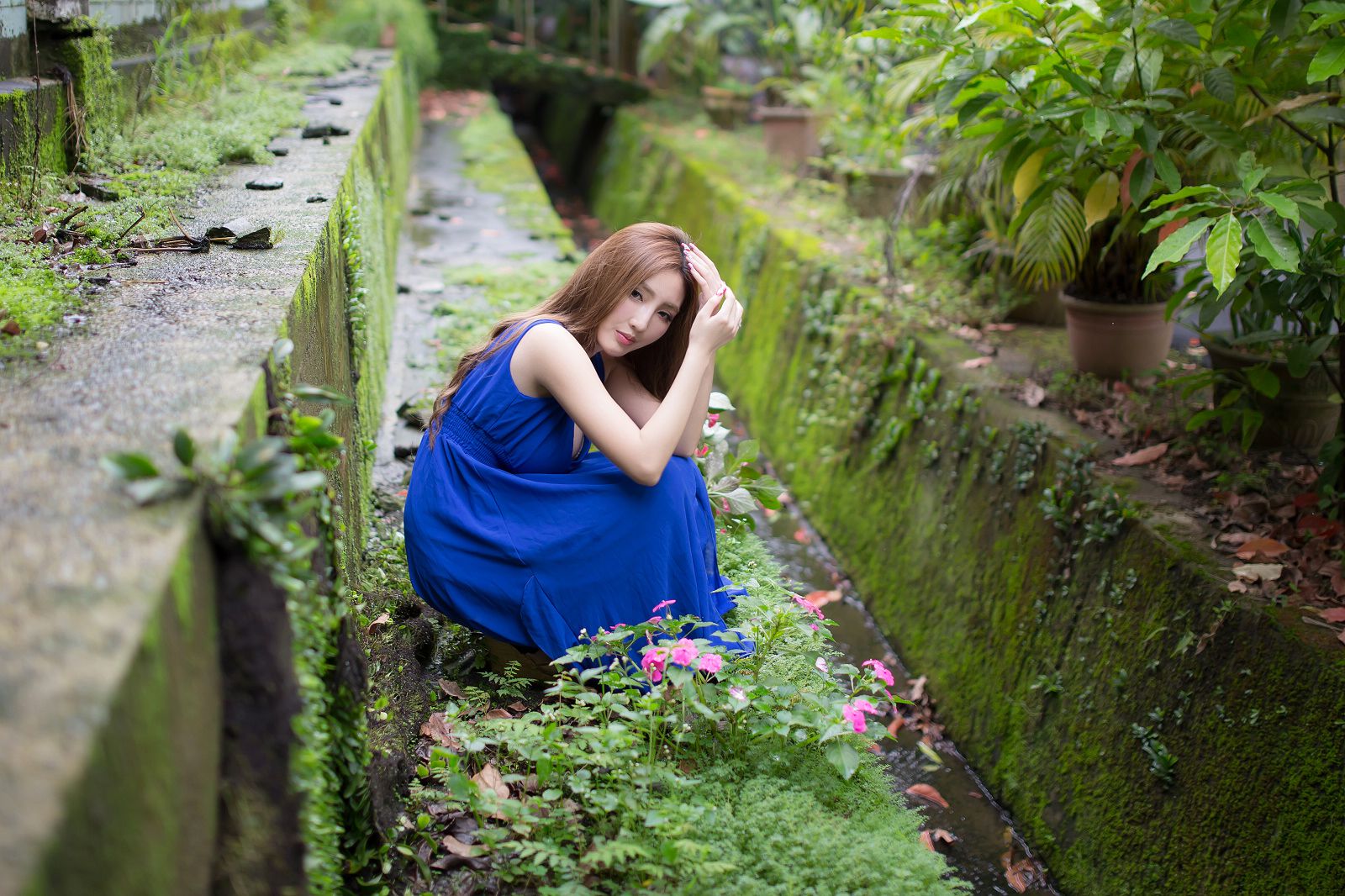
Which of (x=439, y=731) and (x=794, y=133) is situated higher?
(x=794, y=133)

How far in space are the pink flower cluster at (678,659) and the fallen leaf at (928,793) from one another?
1800 mm

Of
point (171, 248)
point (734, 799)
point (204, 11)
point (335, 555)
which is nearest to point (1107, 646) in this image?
point (734, 799)

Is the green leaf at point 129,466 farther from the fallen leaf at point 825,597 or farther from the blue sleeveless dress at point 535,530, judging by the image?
the fallen leaf at point 825,597

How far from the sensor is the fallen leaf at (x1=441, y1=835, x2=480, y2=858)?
6.55 ft

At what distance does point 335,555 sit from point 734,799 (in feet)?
2.97

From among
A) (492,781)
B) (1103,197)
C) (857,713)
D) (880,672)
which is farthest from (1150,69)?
(492,781)

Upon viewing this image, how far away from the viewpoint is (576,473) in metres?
2.58

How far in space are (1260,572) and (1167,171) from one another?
1.15 m

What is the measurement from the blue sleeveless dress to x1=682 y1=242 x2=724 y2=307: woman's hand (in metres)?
0.39

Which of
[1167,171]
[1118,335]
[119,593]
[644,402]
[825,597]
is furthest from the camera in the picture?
[825,597]

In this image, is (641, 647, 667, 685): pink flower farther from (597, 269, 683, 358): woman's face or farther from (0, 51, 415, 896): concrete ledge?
(597, 269, 683, 358): woman's face

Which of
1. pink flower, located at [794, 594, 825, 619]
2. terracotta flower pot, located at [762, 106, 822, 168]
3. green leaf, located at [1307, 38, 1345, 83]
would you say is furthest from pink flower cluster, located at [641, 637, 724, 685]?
terracotta flower pot, located at [762, 106, 822, 168]

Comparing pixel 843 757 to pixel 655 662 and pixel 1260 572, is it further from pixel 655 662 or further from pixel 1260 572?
pixel 1260 572

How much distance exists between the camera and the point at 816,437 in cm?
600
